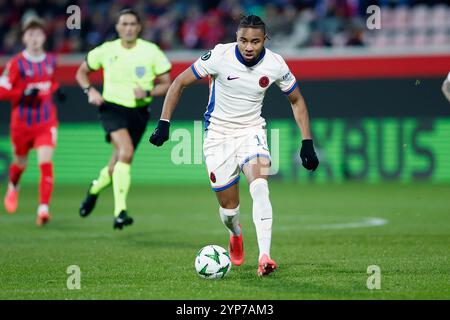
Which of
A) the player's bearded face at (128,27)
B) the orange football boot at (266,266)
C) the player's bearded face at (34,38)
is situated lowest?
the orange football boot at (266,266)

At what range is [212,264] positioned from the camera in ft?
27.0

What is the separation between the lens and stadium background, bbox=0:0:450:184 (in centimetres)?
2131

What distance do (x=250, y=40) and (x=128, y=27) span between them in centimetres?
424

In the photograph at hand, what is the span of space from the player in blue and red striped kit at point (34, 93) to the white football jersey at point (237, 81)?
222 inches

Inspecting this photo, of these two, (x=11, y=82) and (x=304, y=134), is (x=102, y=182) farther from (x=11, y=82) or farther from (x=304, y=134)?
(x=304, y=134)

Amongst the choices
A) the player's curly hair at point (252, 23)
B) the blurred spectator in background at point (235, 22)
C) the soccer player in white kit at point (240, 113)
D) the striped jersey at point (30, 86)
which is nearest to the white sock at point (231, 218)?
the soccer player in white kit at point (240, 113)

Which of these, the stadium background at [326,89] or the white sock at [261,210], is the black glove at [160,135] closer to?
the white sock at [261,210]

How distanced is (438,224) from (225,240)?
331 cm

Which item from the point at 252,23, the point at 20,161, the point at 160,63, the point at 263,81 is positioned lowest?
the point at 263,81

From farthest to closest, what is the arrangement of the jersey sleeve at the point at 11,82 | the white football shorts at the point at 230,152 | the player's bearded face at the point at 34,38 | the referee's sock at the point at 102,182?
the jersey sleeve at the point at 11,82
the player's bearded face at the point at 34,38
the referee's sock at the point at 102,182
the white football shorts at the point at 230,152

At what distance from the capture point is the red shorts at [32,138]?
14367 mm

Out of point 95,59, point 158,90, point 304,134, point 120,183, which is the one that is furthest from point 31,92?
point 304,134

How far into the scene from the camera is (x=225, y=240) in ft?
38.8

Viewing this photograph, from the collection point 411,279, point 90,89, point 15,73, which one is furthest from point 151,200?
point 411,279
